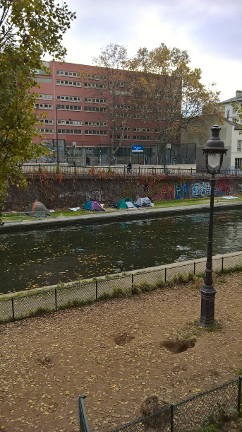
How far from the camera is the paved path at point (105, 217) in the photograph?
3187 centimetres

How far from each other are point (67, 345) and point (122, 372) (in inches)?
82.9

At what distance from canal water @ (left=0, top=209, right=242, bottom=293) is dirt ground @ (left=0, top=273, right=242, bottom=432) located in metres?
7.12

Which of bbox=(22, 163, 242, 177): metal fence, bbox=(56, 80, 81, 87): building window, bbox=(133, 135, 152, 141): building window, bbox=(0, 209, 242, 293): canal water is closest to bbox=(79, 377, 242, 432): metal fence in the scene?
bbox=(0, 209, 242, 293): canal water

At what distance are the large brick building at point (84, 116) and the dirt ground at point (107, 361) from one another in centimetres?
4920

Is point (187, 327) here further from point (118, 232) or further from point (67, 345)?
point (118, 232)

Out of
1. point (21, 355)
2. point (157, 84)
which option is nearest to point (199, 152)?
point (157, 84)

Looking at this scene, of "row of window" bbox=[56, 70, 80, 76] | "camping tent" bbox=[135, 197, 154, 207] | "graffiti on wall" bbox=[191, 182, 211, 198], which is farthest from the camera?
"row of window" bbox=[56, 70, 80, 76]

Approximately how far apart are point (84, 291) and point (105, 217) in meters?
21.6

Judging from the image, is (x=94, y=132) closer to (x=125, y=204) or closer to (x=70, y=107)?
(x=70, y=107)

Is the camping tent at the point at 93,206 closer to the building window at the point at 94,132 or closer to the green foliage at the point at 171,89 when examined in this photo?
the green foliage at the point at 171,89

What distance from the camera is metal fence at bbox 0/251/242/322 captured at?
1320 cm

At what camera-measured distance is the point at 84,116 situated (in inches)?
2680

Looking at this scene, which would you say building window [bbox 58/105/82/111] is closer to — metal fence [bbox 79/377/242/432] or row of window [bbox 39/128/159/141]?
row of window [bbox 39/128/159/141]

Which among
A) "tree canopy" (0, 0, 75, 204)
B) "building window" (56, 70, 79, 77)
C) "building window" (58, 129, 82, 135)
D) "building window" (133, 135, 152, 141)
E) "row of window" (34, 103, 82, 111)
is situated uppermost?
"building window" (56, 70, 79, 77)
